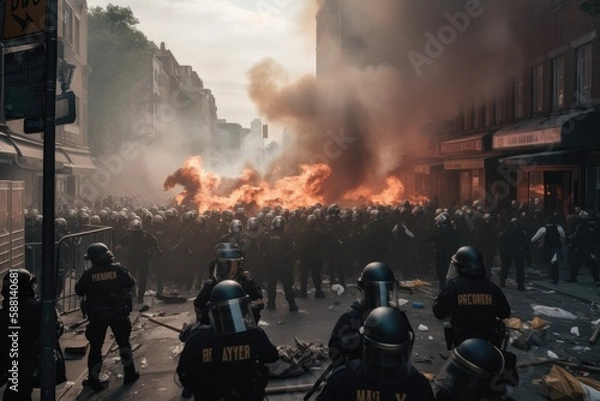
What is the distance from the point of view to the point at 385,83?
83.8 ft

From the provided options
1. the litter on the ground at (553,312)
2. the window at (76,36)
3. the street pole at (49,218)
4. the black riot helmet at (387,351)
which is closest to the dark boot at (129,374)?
the street pole at (49,218)

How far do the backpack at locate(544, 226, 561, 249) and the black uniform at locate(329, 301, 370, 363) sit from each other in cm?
890

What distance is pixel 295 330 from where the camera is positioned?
853 cm

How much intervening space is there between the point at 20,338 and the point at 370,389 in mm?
3305

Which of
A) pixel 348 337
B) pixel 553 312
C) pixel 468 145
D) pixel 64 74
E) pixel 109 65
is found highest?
pixel 109 65

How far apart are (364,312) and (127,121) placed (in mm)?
45615

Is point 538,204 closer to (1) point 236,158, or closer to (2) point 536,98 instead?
(2) point 536,98

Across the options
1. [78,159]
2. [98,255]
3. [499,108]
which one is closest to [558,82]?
[499,108]

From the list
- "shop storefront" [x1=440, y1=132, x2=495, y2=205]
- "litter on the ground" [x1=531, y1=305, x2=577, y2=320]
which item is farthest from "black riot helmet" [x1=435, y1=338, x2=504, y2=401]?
"shop storefront" [x1=440, y1=132, x2=495, y2=205]

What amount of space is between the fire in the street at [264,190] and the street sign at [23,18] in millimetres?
14638

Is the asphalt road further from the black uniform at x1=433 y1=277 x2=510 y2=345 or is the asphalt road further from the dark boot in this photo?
the black uniform at x1=433 y1=277 x2=510 y2=345

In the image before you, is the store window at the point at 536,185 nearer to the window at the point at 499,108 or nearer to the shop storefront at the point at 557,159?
the shop storefront at the point at 557,159

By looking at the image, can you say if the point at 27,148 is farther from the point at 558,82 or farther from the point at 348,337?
the point at 558,82

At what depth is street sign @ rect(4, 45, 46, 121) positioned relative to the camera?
403 centimetres
